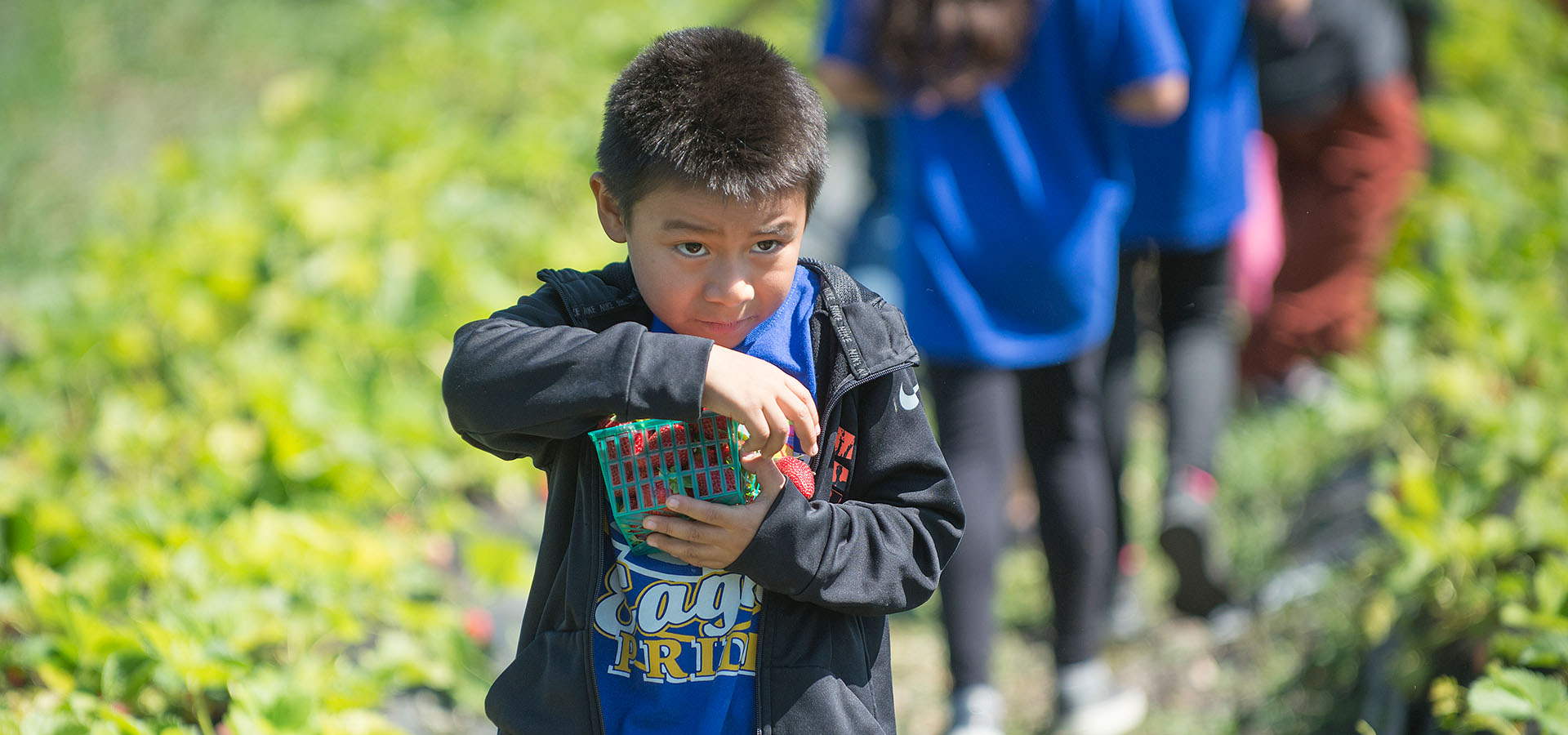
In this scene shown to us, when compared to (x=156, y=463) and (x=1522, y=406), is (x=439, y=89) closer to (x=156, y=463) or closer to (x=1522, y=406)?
(x=156, y=463)

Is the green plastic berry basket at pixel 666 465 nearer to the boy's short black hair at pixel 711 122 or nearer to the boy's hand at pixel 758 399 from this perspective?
the boy's hand at pixel 758 399

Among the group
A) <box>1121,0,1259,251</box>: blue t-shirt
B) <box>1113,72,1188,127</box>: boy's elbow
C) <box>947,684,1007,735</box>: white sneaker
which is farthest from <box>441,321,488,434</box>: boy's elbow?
<box>1121,0,1259,251</box>: blue t-shirt

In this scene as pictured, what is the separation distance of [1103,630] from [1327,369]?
154cm

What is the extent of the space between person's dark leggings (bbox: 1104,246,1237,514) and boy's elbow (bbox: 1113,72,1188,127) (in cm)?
62

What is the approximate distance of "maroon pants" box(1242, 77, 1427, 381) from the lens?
4074mm

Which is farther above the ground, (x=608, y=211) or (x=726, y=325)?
(x=608, y=211)

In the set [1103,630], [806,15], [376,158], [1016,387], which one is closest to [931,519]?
[1016,387]

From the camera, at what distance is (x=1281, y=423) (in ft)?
13.0

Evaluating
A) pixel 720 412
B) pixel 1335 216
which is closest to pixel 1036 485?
pixel 720 412

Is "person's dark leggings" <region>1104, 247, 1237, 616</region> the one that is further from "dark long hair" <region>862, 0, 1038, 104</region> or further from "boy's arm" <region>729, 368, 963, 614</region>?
"boy's arm" <region>729, 368, 963, 614</region>

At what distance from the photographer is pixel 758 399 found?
50.7 inches

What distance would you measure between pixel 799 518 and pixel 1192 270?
2008 millimetres

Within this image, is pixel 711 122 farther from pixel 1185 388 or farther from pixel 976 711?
pixel 1185 388

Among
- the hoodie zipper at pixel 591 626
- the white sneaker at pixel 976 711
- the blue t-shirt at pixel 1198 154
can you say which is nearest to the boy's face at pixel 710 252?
the hoodie zipper at pixel 591 626
